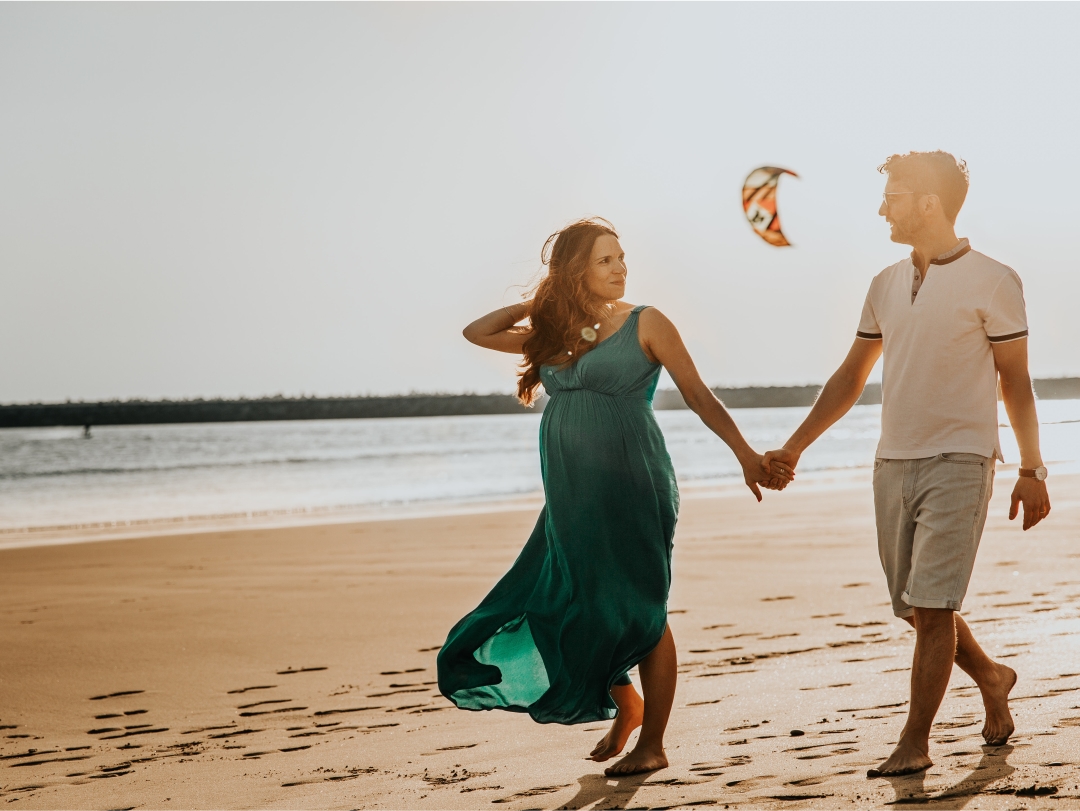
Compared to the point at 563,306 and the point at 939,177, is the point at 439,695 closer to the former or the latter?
the point at 563,306

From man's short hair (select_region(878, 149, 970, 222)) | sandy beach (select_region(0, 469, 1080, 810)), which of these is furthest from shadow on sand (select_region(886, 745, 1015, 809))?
man's short hair (select_region(878, 149, 970, 222))

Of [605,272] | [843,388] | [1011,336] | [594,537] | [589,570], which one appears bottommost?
[589,570]

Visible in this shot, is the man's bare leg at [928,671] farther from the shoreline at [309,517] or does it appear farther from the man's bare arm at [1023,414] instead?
the shoreline at [309,517]

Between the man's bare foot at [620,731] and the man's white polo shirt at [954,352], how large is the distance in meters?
1.16

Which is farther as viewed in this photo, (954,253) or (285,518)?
(285,518)

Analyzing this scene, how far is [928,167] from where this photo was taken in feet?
10.7

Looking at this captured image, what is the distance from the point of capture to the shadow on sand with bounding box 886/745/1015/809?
2.69 metres

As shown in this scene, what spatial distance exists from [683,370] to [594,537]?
59 centimetres

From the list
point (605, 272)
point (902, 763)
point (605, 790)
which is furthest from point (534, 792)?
point (605, 272)

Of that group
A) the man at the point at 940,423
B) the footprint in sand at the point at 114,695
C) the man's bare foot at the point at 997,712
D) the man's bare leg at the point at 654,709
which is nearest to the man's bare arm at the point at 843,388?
the man at the point at 940,423

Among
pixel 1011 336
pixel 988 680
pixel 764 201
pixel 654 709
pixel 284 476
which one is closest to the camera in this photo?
pixel 1011 336

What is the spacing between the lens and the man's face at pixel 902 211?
3.28 m

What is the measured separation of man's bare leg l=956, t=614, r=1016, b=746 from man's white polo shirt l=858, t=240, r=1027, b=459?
560mm

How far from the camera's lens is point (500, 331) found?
12.5 feet
